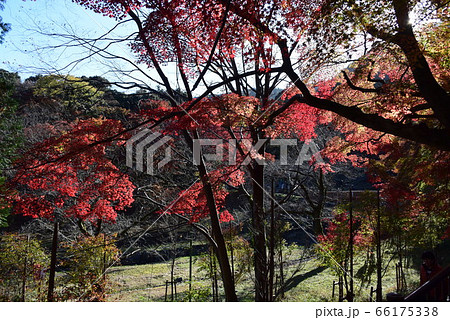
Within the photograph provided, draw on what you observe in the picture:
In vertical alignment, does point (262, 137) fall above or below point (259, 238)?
above

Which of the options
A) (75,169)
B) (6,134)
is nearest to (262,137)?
(75,169)

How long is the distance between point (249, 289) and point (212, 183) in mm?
4176

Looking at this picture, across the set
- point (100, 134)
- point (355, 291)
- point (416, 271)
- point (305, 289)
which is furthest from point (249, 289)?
point (100, 134)

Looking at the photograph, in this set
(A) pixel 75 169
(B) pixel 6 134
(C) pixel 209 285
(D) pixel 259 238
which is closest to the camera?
(D) pixel 259 238

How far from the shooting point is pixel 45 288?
231 inches

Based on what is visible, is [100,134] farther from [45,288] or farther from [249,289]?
[249,289]

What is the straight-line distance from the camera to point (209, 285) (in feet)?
27.0

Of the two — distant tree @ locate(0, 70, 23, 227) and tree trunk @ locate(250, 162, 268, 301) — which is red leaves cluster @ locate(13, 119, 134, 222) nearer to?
distant tree @ locate(0, 70, 23, 227)

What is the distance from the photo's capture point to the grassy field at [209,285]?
23.7 ft
